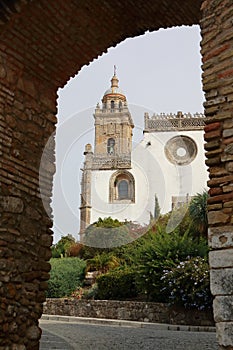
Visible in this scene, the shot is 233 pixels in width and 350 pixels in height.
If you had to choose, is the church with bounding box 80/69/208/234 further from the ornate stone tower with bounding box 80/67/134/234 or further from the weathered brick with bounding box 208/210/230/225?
the weathered brick with bounding box 208/210/230/225

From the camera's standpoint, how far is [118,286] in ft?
47.6

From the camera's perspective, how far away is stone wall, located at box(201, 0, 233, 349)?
8.86 ft

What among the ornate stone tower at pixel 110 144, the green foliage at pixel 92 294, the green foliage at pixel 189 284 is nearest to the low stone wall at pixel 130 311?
the green foliage at pixel 189 284

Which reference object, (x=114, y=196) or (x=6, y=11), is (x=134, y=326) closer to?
(x=6, y=11)

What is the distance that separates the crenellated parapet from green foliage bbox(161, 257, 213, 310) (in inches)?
872

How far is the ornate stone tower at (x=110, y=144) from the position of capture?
3481cm

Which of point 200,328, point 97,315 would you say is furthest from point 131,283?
point 200,328

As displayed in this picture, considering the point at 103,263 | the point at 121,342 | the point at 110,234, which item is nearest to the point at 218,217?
the point at 121,342

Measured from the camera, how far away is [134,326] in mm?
11188

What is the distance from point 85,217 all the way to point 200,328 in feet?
78.1

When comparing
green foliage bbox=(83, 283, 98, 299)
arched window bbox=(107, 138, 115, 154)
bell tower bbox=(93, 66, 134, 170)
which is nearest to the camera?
green foliage bbox=(83, 283, 98, 299)

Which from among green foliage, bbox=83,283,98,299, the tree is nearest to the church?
the tree

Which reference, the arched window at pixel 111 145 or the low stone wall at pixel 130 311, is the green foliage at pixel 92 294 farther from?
the arched window at pixel 111 145

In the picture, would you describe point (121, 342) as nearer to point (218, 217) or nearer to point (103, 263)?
point (218, 217)
